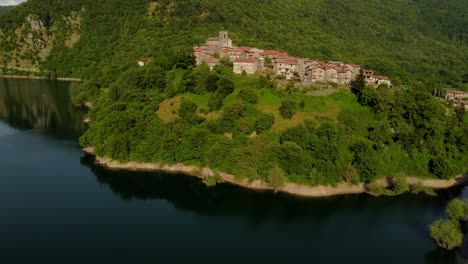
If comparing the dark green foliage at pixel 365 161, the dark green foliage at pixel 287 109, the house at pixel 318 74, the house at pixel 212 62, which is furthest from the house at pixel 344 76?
the house at pixel 212 62

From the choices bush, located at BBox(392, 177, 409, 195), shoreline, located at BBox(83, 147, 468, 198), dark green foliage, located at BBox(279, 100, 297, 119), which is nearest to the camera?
shoreline, located at BBox(83, 147, 468, 198)

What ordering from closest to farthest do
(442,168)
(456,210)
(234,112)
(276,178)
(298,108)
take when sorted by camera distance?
(456,210) → (276,178) → (442,168) → (234,112) → (298,108)

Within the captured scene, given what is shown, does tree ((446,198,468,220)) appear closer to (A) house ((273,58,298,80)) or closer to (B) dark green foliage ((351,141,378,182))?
(B) dark green foliage ((351,141,378,182))

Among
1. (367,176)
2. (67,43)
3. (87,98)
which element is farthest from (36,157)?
(67,43)

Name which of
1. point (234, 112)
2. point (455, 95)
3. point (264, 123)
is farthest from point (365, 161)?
point (455, 95)

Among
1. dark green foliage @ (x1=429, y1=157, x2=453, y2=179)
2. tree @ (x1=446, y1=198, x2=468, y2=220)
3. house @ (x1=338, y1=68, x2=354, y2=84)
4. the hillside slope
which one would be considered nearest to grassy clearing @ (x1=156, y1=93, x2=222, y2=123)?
house @ (x1=338, y1=68, x2=354, y2=84)

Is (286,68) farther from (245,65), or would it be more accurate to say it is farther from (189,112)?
(189,112)
